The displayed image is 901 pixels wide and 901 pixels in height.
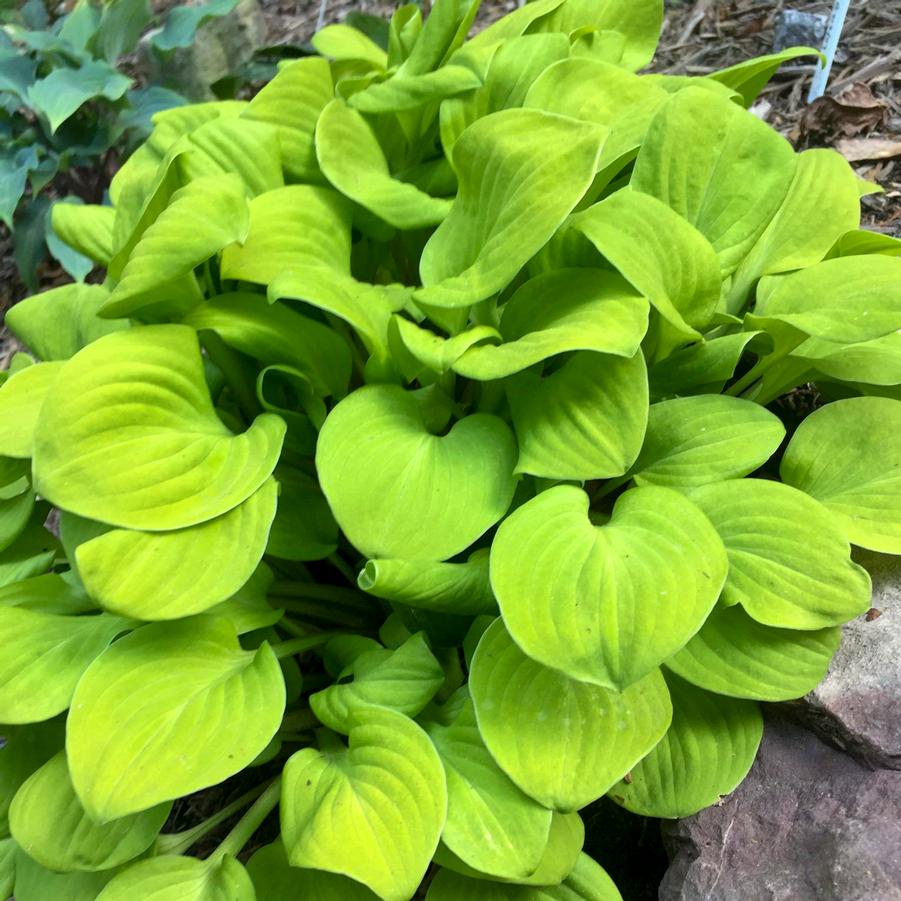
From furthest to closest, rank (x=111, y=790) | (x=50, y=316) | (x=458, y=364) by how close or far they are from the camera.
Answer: (x=50, y=316), (x=458, y=364), (x=111, y=790)

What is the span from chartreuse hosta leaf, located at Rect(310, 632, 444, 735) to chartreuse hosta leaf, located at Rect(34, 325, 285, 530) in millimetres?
267

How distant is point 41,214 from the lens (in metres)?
2.92

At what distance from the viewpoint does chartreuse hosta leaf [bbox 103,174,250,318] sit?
979mm

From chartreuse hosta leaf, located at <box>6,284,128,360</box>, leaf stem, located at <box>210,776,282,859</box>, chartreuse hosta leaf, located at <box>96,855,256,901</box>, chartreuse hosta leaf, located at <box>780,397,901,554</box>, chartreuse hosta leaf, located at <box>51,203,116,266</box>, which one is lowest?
leaf stem, located at <box>210,776,282,859</box>

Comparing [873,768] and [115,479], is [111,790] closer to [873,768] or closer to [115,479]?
[115,479]

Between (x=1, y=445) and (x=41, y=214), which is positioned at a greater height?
(x=1, y=445)

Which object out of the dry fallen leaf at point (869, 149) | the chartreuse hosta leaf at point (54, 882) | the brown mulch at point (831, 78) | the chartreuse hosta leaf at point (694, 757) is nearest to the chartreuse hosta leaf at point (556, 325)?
the chartreuse hosta leaf at point (694, 757)

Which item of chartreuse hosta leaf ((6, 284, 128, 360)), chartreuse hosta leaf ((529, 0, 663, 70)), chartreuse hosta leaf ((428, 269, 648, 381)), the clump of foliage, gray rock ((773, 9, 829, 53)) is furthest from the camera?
the clump of foliage

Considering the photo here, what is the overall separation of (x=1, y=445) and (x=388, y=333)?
0.53m

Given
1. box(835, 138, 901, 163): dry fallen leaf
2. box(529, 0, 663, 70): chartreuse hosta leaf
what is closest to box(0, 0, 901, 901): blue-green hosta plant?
box(529, 0, 663, 70): chartreuse hosta leaf

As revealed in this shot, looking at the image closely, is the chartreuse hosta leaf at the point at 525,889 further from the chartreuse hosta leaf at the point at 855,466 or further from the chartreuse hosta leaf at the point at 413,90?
the chartreuse hosta leaf at the point at 413,90

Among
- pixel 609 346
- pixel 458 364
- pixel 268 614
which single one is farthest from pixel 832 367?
pixel 268 614

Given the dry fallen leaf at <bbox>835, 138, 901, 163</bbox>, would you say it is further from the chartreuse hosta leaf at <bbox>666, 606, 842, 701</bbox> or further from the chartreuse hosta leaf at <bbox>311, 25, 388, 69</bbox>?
the chartreuse hosta leaf at <bbox>666, 606, 842, 701</bbox>

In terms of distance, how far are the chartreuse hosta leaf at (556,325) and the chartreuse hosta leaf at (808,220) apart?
0.36 metres
